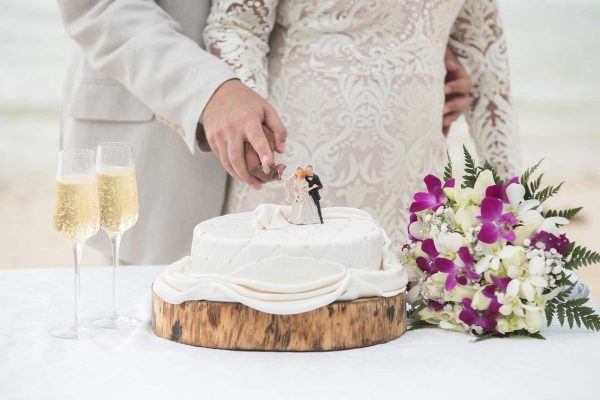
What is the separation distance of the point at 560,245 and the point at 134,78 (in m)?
0.99

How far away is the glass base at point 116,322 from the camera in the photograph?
135 centimetres

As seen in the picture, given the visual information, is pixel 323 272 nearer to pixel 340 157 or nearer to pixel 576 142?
pixel 340 157

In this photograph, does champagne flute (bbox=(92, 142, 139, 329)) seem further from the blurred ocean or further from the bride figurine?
the blurred ocean

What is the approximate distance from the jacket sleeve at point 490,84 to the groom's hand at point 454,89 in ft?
0.11

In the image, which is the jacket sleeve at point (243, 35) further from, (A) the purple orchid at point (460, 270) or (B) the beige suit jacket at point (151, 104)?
(A) the purple orchid at point (460, 270)

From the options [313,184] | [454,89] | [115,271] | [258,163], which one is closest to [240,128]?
[258,163]

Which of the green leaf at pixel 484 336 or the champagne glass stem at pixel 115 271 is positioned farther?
the champagne glass stem at pixel 115 271

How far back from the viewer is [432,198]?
4.55ft

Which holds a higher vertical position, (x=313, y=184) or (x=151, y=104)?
(x=151, y=104)

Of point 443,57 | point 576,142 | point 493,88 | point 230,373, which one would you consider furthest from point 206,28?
point 576,142

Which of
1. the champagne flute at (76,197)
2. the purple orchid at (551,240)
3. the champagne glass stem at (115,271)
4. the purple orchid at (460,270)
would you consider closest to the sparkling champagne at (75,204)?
the champagne flute at (76,197)

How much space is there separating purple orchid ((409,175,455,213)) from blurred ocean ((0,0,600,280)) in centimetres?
510

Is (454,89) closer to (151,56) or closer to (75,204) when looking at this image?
(151,56)

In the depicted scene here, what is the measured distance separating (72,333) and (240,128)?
1.68 feet
